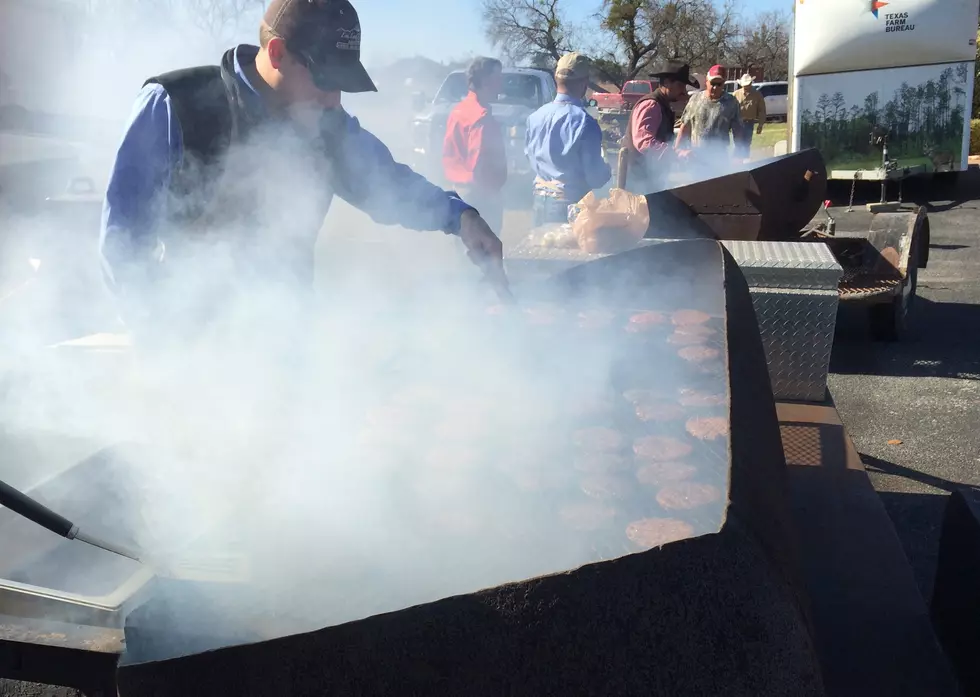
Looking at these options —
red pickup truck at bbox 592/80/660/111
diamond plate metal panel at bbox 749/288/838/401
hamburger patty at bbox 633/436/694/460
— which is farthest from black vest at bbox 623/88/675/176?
red pickup truck at bbox 592/80/660/111

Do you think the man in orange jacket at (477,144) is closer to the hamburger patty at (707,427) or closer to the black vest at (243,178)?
the black vest at (243,178)

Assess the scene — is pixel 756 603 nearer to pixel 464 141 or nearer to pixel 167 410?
pixel 167 410

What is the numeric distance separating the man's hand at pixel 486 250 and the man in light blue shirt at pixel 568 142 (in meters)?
2.62

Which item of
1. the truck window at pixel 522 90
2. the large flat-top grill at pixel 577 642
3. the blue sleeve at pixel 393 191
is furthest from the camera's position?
the truck window at pixel 522 90

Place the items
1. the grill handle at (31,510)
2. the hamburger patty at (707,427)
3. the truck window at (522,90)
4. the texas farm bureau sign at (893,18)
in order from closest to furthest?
the grill handle at (31,510) < the hamburger patty at (707,427) < the texas farm bureau sign at (893,18) < the truck window at (522,90)

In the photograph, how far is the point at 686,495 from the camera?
1.69 meters

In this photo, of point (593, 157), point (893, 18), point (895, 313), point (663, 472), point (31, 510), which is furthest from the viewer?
point (893, 18)

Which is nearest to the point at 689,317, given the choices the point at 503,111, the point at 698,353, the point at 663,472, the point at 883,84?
the point at 698,353

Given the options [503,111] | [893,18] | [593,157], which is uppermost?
[893,18]

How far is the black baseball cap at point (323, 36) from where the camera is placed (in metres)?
2.15

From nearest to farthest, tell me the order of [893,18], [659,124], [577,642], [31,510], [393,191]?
[577,642], [31,510], [393,191], [659,124], [893,18]

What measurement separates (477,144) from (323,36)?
3.68 meters

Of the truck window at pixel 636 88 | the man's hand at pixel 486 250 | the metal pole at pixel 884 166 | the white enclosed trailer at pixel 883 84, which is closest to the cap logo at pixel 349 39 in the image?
the man's hand at pixel 486 250

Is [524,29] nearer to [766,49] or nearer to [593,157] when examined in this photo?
[593,157]
